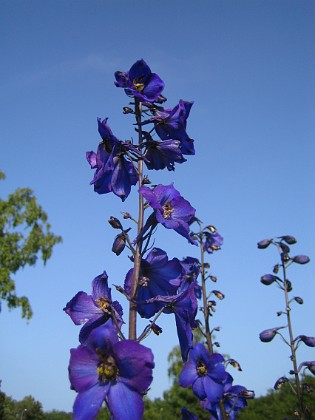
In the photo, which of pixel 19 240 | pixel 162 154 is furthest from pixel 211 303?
pixel 19 240

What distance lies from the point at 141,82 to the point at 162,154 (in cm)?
45

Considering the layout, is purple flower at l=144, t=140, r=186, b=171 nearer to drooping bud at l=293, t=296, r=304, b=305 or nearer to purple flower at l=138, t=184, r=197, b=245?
purple flower at l=138, t=184, r=197, b=245

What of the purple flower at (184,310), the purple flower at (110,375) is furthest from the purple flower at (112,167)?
the purple flower at (110,375)

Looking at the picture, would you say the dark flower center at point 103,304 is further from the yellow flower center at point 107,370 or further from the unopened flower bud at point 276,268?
the unopened flower bud at point 276,268

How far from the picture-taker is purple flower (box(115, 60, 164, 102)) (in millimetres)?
2455

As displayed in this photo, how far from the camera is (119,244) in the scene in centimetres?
221

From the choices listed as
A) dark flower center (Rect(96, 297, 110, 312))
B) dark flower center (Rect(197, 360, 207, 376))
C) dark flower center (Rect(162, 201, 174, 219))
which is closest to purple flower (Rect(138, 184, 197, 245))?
dark flower center (Rect(162, 201, 174, 219))

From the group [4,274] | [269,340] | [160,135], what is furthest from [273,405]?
[160,135]

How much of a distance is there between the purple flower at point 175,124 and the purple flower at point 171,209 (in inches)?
14.8

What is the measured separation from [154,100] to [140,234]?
2.78ft

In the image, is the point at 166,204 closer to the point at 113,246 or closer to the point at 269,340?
the point at 113,246

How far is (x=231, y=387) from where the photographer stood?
190 inches

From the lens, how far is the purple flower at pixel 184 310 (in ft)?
6.68

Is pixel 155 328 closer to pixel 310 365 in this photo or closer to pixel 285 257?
pixel 310 365
